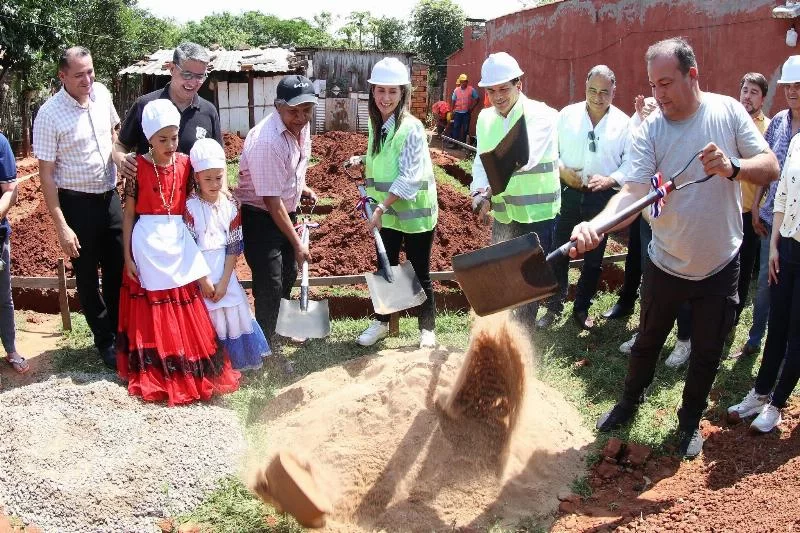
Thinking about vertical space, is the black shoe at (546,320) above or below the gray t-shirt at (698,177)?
below

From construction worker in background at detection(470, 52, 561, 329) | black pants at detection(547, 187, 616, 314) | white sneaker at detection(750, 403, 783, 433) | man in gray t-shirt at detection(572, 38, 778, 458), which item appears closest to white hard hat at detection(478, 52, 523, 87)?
construction worker in background at detection(470, 52, 561, 329)

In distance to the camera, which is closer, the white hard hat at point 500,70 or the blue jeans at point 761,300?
the white hard hat at point 500,70

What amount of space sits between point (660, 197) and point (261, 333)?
2.69 m

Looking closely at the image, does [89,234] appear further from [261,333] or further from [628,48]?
[628,48]

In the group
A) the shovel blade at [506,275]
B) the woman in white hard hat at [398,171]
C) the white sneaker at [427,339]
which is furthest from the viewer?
the white sneaker at [427,339]

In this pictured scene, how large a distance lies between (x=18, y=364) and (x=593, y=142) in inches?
168

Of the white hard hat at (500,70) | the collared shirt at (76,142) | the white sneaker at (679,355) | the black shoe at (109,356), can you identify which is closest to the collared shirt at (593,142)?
the white hard hat at (500,70)

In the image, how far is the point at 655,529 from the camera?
3.08m

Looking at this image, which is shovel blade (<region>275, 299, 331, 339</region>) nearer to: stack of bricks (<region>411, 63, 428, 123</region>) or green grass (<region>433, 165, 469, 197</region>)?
green grass (<region>433, 165, 469, 197</region>)

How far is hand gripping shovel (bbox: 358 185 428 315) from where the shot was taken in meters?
4.64

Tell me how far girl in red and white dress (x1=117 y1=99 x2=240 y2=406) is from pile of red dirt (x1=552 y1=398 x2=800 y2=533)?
2337mm

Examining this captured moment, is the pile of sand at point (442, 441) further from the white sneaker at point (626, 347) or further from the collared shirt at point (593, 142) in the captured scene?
the collared shirt at point (593, 142)

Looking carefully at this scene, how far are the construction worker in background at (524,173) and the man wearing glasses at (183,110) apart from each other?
69.2 inches

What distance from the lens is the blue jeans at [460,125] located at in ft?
58.1
